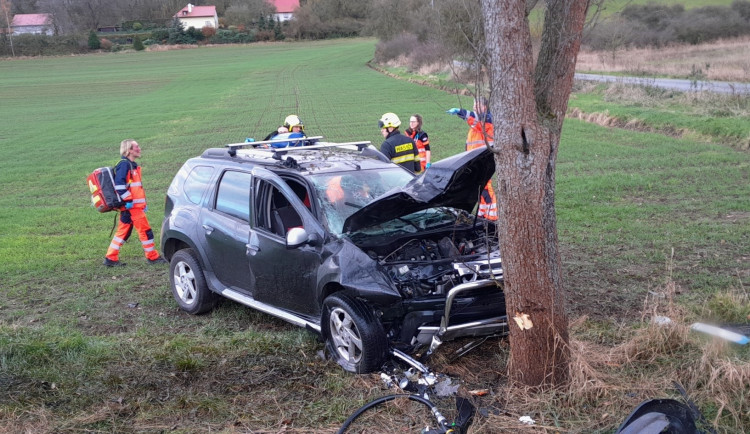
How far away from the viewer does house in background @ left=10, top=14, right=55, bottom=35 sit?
107 meters

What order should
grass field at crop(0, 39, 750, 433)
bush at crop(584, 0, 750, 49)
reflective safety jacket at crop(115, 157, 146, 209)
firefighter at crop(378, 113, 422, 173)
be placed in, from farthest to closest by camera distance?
bush at crop(584, 0, 750, 49) → firefighter at crop(378, 113, 422, 173) → reflective safety jacket at crop(115, 157, 146, 209) → grass field at crop(0, 39, 750, 433)

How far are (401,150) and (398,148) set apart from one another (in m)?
0.06

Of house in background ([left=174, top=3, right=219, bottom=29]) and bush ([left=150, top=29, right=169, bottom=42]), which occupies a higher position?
house in background ([left=174, top=3, right=219, bottom=29])

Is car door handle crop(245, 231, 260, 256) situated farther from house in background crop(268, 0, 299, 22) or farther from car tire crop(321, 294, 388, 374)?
house in background crop(268, 0, 299, 22)

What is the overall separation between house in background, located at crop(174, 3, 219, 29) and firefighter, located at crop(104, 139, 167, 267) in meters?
116

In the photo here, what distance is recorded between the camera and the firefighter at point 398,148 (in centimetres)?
1079

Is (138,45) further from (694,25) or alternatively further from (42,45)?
(694,25)

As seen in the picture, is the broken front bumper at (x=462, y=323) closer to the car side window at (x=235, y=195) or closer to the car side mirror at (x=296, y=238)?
the car side mirror at (x=296, y=238)

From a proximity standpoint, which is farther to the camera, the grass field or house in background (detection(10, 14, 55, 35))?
house in background (detection(10, 14, 55, 35))

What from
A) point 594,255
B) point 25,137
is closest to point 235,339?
point 594,255

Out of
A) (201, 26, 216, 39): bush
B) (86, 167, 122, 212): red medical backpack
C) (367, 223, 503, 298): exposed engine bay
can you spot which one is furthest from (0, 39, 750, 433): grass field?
(201, 26, 216, 39): bush

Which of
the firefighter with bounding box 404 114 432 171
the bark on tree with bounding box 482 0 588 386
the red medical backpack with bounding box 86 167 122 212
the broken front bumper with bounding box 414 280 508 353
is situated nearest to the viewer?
the bark on tree with bounding box 482 0 588 386

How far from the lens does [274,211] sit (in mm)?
6871

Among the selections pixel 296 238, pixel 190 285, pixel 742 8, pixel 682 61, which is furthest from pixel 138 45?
pixel 296 238
